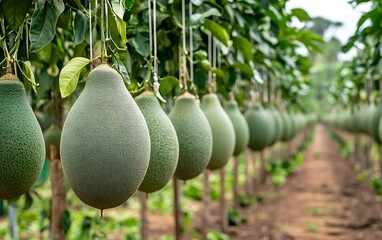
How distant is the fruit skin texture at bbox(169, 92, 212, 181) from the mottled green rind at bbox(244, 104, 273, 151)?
1285 mm

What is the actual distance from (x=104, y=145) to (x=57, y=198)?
1.55 meters

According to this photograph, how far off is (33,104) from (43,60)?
13.6 inches

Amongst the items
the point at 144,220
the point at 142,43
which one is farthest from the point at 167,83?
the point at 144,220

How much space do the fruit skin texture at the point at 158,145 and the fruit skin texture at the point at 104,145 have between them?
0.68 ft

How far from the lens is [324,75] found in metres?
24.7

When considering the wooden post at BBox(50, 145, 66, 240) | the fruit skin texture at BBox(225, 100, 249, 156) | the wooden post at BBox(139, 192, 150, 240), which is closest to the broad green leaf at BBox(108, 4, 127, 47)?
the fruit skin texture at BBox(225, 100, 249, 156)

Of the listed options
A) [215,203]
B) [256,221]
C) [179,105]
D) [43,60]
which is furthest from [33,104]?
[215,203]

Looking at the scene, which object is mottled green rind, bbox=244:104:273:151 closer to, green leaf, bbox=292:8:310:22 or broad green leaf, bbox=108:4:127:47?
green leaf, bbox=292:8:310:22

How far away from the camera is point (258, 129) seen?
9.61 feet

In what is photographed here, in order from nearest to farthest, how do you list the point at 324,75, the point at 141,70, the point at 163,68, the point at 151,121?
the point at 151,121 < the point at 141,70 < the point at 163,68 < the point at 324,75

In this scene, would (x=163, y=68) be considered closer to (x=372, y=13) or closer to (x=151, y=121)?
(x=151, y=121)

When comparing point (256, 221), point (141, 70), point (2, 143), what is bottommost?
point (256, 221)

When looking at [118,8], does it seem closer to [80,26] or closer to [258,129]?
[80,26]

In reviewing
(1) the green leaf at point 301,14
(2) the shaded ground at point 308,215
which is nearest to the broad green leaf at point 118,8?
(1) the green leaf at point 301,14
